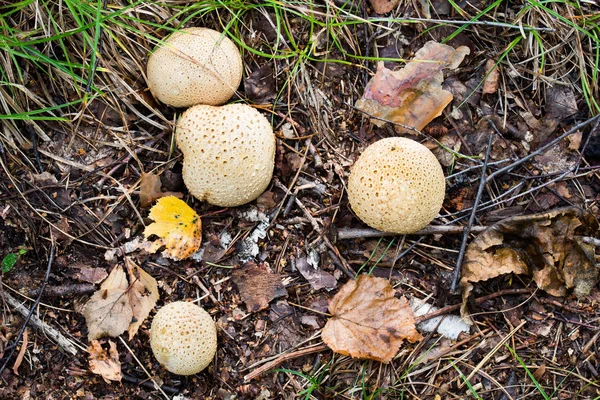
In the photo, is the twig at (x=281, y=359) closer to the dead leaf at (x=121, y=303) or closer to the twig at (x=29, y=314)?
the dead leaf at (x=121, y=303)

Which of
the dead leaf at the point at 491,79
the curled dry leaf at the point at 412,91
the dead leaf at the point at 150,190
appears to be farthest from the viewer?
the dead leaf at the point at 491,79

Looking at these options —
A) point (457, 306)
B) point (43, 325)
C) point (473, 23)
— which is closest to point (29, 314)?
point (43, 325)

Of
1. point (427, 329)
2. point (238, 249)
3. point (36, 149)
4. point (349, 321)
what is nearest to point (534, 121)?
point (427, 329)

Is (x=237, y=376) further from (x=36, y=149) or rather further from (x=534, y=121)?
(x=534, y=121)

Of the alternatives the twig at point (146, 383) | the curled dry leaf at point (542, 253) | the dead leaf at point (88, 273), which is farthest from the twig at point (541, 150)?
the dead leaf at point (88, 273)

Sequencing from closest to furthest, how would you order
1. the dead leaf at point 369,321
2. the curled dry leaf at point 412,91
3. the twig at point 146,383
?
1. the dead leaf at point 369,321
2. the twig at point 146,383
3. the curled dry leaf at point 412,91

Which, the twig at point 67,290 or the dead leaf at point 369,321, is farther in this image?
the twig at point 67,290
